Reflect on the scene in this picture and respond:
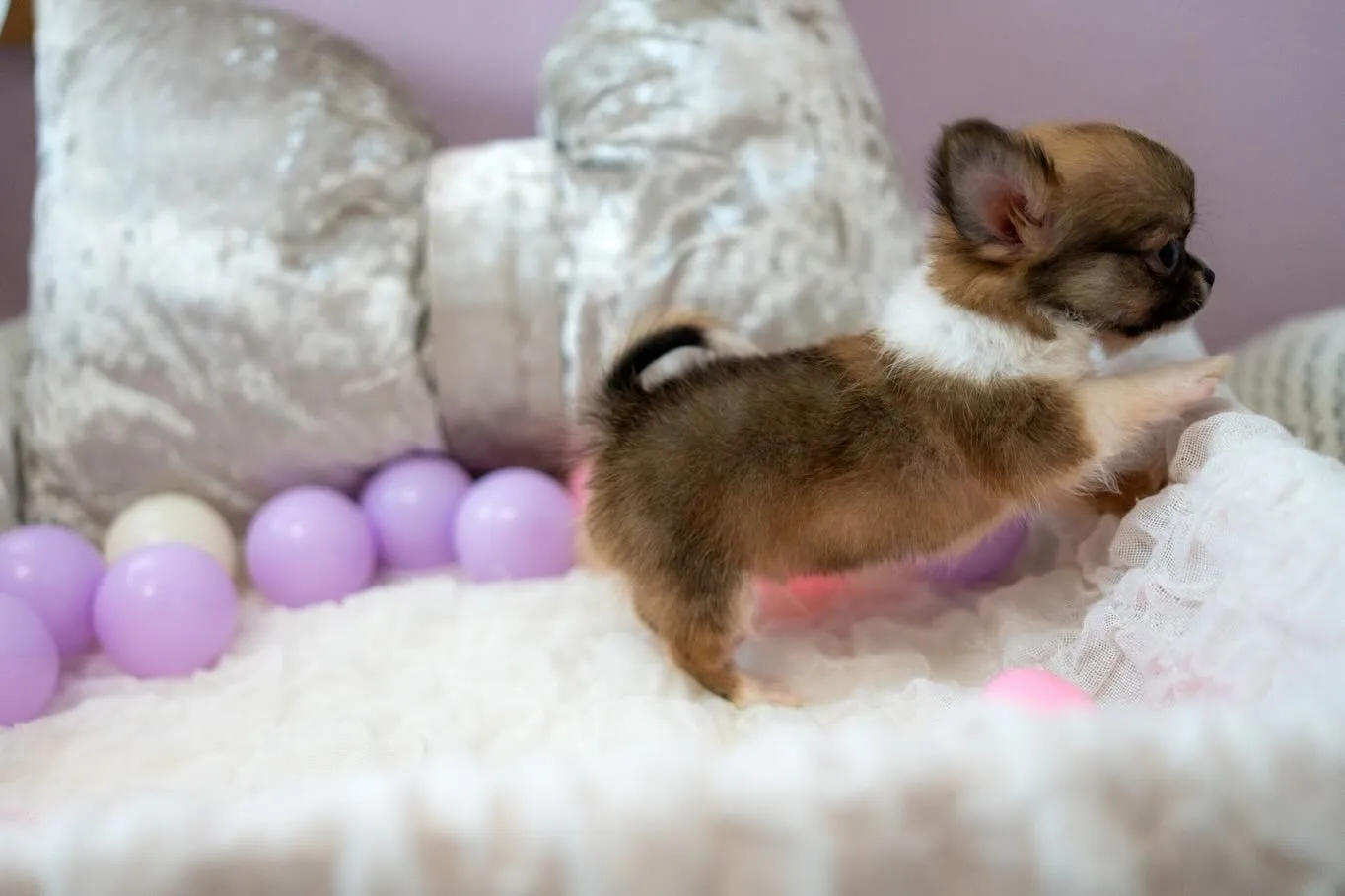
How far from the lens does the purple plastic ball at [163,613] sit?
115cm

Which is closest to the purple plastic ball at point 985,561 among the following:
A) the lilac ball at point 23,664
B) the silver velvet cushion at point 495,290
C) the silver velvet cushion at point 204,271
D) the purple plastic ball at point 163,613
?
the silver velvet cushion at point 495,290

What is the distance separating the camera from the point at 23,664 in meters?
1.08

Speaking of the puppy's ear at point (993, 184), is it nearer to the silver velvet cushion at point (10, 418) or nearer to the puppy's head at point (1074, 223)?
the puppy's head at point (1074, 223)

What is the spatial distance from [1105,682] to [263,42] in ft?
4.10

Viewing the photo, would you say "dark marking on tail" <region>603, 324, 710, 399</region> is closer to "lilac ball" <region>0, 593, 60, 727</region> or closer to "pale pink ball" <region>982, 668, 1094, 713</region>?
"pale pink ball" <region>982, 668, 1094, 713</region>

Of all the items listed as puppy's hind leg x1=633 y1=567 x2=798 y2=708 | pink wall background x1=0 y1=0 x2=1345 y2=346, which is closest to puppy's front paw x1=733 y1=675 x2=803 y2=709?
puppy's hind leg x1=633 y1=567 x2=798 y2=708

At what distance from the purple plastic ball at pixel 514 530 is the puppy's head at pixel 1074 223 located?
1.88ft

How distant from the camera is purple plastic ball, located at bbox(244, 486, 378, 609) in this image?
1.29 meters

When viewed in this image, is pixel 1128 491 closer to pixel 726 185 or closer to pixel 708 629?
pixel 708 629

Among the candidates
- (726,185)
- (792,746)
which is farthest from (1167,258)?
(792,746)

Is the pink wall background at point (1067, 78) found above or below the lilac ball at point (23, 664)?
above

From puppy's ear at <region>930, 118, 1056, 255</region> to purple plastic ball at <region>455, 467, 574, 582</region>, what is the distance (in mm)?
606

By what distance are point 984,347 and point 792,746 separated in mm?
584

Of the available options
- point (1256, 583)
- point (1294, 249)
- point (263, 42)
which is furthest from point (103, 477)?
point (1294, 249)
